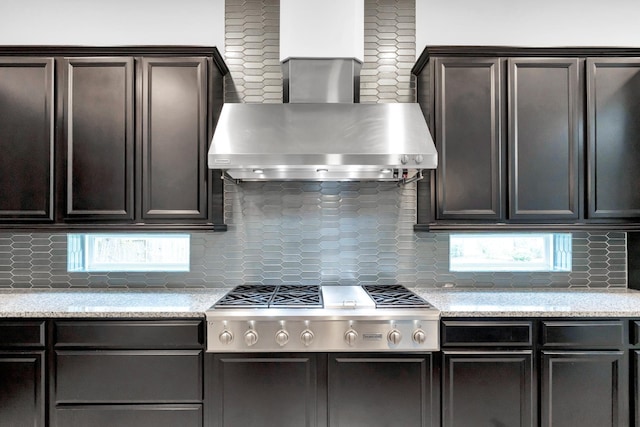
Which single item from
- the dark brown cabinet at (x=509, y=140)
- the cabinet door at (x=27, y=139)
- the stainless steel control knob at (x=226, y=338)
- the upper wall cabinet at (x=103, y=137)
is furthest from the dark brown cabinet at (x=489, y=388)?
the cabinet door at (x=27, y=139)

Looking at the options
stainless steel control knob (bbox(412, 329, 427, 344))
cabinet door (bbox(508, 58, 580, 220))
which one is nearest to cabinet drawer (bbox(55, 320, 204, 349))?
stainless steel control knob (bbox(412, 329, 427, 344))

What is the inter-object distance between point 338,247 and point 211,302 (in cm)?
101

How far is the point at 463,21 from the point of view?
2.76 metres

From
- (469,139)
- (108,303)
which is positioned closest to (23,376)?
(108,303)

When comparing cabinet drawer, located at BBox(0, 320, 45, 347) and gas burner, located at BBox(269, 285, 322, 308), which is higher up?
gas burner, located at BBox(269, 285, 322, 308)

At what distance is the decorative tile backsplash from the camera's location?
2.74m

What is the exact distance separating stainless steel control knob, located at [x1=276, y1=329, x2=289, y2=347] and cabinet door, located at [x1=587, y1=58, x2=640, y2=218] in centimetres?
211

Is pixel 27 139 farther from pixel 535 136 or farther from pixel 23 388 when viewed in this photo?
pixel 535 136

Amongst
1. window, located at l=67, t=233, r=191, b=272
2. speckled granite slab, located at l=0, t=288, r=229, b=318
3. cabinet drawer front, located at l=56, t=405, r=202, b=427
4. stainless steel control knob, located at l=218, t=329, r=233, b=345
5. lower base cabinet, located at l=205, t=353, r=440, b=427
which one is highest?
window, located at l=67, t=233, r=191, b=272

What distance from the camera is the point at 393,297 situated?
2326 millimetres

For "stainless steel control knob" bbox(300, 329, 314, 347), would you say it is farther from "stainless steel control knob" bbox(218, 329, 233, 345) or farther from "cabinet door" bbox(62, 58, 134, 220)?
"cabinet door" bbox(62, 58, 134, 220)

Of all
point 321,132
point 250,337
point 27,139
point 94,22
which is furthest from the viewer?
point 94,22

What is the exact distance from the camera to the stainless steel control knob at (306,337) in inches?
77.6

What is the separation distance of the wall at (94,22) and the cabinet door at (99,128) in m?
0.55
